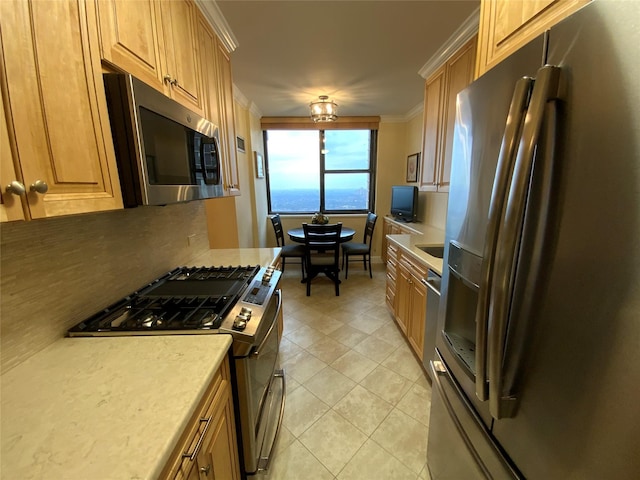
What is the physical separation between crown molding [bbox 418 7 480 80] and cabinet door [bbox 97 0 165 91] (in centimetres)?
196

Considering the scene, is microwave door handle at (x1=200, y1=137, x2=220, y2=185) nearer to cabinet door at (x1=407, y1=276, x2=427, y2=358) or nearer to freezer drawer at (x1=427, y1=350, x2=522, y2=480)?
freezer drawer at (x1=427, y1=350, x2=522, y2=480)

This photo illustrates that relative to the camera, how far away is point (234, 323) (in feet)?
3.47

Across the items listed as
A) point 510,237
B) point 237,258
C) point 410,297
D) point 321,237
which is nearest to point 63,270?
point 237,258

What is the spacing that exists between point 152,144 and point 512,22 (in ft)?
4.58

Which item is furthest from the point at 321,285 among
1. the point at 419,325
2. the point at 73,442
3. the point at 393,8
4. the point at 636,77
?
the point at 636,77

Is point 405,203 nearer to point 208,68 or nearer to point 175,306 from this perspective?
point 208,68

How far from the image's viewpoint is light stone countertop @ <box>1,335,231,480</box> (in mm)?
546

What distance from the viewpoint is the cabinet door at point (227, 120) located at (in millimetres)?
2006

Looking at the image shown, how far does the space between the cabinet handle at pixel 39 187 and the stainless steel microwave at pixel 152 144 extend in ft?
0.92

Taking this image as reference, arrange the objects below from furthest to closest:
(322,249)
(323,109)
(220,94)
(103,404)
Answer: (322,249), (323,109), (220,94), (103,404)

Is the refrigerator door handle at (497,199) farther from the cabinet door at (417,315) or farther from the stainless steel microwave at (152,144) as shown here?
the cabinet door at (417,315)

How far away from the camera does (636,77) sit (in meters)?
0.44

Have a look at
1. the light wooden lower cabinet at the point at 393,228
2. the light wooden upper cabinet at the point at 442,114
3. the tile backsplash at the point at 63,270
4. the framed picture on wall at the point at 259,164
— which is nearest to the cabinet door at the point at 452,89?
the light wooden upper cabinet at the point at 442,114

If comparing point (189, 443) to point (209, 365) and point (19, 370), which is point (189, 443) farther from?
point (19, 370)
